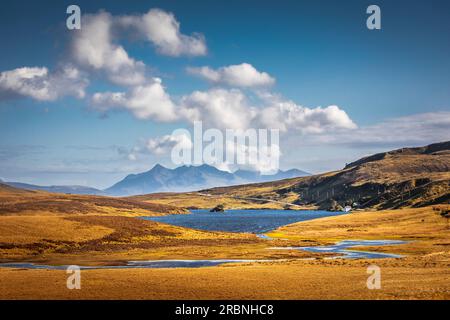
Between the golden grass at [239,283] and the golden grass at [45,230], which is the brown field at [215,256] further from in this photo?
the golden grass at [45,230]

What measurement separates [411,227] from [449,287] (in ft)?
343

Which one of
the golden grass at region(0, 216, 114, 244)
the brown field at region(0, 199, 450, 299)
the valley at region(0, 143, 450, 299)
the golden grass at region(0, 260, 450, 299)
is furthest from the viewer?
the golden grass at region(0, 216, 114, 244)

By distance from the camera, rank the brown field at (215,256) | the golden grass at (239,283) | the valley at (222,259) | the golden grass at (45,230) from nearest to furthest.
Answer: the golden grass at (239,283) < the brown field at (215,256) < the valley at (222,259) < the golden grass at (45,230)

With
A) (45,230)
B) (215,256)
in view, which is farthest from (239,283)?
(45,230)

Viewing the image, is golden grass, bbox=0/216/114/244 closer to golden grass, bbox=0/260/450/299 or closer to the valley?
the valley

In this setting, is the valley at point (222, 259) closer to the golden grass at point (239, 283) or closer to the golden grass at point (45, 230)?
the golden grass at point (239, 283)

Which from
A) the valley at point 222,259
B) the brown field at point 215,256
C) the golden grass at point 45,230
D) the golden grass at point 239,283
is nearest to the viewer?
the golden grass at point 239,283

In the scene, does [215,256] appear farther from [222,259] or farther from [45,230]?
[45,230]

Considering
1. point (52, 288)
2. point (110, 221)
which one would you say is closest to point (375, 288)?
point (52, 288)

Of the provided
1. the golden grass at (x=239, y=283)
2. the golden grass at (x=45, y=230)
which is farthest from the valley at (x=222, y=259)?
the golden grass at (x=45, y=230)

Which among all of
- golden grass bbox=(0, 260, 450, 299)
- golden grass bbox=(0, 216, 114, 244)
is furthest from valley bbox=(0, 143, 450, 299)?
golden grass bbox=(0, 216, 114, 244)

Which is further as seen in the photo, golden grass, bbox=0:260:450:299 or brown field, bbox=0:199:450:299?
brown field, bbox=0:199:450:299

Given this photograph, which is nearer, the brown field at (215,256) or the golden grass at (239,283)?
the golden grass at (239,283)
